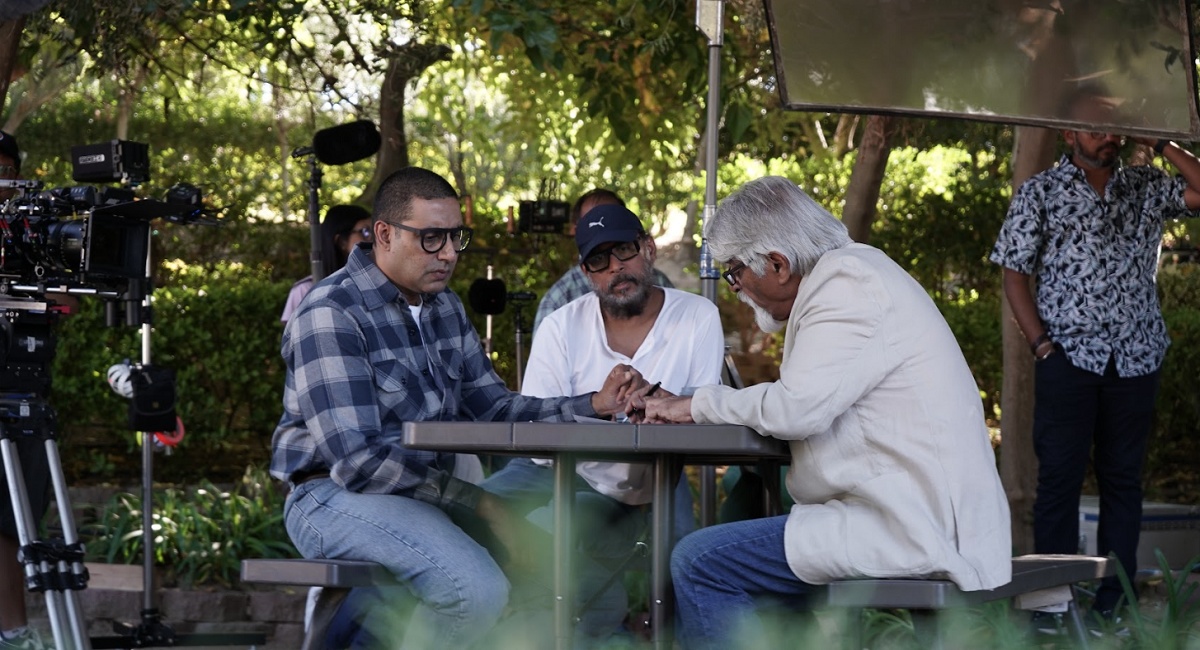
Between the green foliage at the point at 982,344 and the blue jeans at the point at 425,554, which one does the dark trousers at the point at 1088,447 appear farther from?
the green foliage at the point at 982,344

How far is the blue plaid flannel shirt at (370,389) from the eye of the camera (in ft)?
11.9

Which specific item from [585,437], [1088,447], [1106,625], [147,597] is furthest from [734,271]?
[147,597]

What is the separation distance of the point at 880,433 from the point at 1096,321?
2.28 meters

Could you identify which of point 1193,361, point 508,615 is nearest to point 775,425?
point 508,615

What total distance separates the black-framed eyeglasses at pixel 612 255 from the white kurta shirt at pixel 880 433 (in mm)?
1439

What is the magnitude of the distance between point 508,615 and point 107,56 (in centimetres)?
376

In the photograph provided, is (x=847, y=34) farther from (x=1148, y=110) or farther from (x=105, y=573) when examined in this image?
(x=105, y=573)

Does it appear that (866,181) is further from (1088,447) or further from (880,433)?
(880,433)

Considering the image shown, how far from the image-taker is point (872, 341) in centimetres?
326

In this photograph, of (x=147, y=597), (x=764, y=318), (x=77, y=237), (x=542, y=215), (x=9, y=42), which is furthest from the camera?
(x=542, y=215)

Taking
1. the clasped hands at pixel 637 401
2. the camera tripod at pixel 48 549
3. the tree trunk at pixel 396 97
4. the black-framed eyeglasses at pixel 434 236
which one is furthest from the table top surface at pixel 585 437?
the tree trunk at pixel 396 97

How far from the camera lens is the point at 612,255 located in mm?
4730

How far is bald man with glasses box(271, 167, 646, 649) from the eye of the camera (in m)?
3.53

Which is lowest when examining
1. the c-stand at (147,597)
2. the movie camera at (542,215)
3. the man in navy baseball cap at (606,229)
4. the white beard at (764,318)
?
the c-stand at (147,597)
